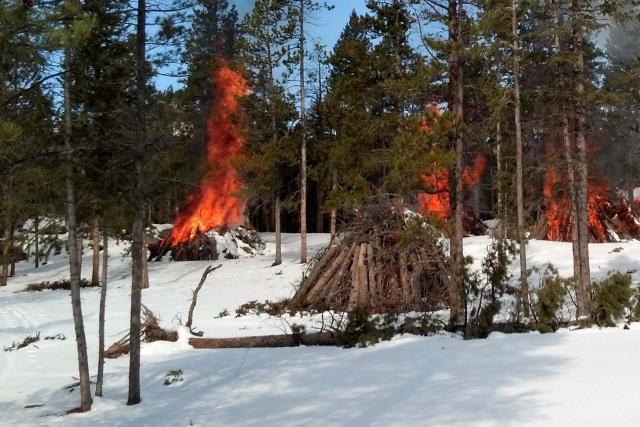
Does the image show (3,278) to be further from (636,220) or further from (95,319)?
(636,220)

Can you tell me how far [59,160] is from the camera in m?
7.73

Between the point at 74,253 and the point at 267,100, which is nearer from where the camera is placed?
the point at 74,253

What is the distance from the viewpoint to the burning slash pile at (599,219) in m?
27.0

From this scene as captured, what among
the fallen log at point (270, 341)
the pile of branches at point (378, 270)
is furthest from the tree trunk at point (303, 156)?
the fallen log at point (270, 341)

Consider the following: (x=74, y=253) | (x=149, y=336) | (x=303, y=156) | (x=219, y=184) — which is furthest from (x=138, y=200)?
(x=219, y=184)

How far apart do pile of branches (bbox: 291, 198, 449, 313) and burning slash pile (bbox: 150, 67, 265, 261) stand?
15.3 meters

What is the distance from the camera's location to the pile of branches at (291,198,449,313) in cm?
1650

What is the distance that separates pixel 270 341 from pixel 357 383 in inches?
172

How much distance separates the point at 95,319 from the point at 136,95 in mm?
12201

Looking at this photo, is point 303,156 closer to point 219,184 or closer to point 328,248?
point 219,184

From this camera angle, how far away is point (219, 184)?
3378cm

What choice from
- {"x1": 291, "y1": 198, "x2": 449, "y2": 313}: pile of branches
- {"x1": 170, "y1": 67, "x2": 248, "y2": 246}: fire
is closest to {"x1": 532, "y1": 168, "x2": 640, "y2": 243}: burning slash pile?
{"x1": 291, "y1": 198, "x2": 449, "y2": 313}: pile of branches

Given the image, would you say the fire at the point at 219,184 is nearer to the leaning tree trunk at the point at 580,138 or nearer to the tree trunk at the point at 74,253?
the leaning tree trunk at the point at 580,138

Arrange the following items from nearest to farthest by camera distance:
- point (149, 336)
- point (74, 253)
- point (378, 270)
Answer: point (74, 253) < point (149, 336) < point (378, 270)
